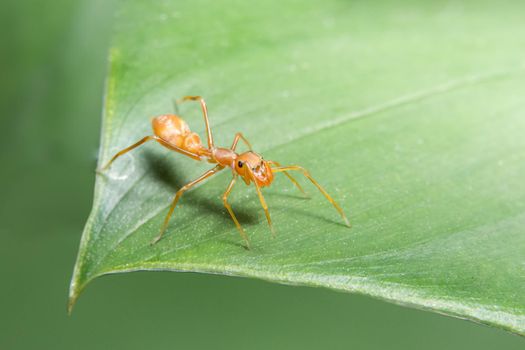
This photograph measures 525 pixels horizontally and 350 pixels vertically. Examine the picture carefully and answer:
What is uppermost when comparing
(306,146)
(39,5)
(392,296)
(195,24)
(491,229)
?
(39,5)

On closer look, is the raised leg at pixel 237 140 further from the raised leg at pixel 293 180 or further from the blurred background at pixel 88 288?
the blurred background at pixel 88 288

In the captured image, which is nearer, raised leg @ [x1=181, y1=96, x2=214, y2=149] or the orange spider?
the orange spider

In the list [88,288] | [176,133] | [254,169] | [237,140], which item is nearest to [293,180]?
[254,169]

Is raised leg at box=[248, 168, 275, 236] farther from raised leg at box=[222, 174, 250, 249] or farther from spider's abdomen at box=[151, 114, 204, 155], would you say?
spider's abdomen at box=[151, 114, 204, 155]

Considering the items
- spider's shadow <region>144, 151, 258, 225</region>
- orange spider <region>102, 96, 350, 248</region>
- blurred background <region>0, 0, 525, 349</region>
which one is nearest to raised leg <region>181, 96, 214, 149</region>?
orange spider <region>102, 96, 350, 248</region>

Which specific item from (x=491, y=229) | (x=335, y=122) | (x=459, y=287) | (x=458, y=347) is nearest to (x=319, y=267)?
(x=459, y=287)

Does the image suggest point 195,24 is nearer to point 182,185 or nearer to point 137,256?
point 182,185

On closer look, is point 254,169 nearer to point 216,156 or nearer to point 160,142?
point 216,156
